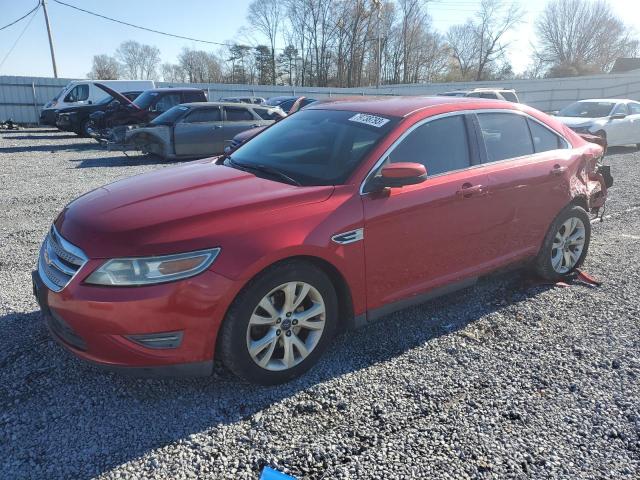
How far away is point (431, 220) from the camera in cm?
346

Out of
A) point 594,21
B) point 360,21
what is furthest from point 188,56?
point 594,21

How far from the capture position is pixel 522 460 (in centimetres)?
243

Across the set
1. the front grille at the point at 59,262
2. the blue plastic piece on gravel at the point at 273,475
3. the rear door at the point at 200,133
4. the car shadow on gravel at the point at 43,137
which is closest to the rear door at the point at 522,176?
the blue plastic piece on gravel at the point at 273,475

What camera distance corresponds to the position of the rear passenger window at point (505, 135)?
13.1 feet

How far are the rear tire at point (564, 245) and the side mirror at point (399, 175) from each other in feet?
6.24

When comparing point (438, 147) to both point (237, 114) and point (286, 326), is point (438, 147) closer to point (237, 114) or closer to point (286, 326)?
point (286, 326)

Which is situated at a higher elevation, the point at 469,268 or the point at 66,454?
the point at 469,268

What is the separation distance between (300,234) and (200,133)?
1050 cm

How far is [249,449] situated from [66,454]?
2.91 feet

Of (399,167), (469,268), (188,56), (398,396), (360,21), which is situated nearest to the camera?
(398,396)

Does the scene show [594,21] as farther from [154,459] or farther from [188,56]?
[154,459]

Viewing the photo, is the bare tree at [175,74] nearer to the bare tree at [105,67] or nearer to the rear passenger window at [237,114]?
the bare tree at [105,67]

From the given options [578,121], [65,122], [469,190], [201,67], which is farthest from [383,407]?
[201,67]

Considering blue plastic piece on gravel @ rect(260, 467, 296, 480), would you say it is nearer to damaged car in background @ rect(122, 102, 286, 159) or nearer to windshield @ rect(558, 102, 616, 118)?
damaged car in background @ rect(122, 102, 286, 159)
